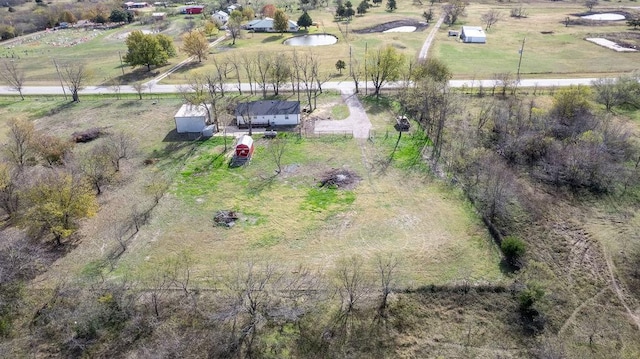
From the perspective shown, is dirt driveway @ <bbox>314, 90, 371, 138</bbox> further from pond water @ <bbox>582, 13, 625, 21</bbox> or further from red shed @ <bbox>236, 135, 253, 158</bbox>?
pond water @ <bbox>582, 13, 625, 21</bbox>

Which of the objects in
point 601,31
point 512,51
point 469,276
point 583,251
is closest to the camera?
point 469,276

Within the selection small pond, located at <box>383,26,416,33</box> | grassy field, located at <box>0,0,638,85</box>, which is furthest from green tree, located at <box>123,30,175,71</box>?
small pond, located at <box>383,26,416,33</box>

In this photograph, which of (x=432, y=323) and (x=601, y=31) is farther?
(x=601, y=31)

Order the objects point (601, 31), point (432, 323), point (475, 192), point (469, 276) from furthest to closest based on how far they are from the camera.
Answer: point (601, 31) < point (475, 192) < point (469, 276) < point (432, 323)

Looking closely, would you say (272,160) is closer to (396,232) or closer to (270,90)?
(396,232)

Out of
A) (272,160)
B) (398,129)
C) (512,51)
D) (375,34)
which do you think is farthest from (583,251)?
(375,34)

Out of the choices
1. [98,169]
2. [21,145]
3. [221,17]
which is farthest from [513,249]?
[221,17]

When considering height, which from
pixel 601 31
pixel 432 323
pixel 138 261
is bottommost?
pixel 432 323

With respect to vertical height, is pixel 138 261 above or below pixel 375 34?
below

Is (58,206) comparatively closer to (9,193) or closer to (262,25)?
(9,193)
